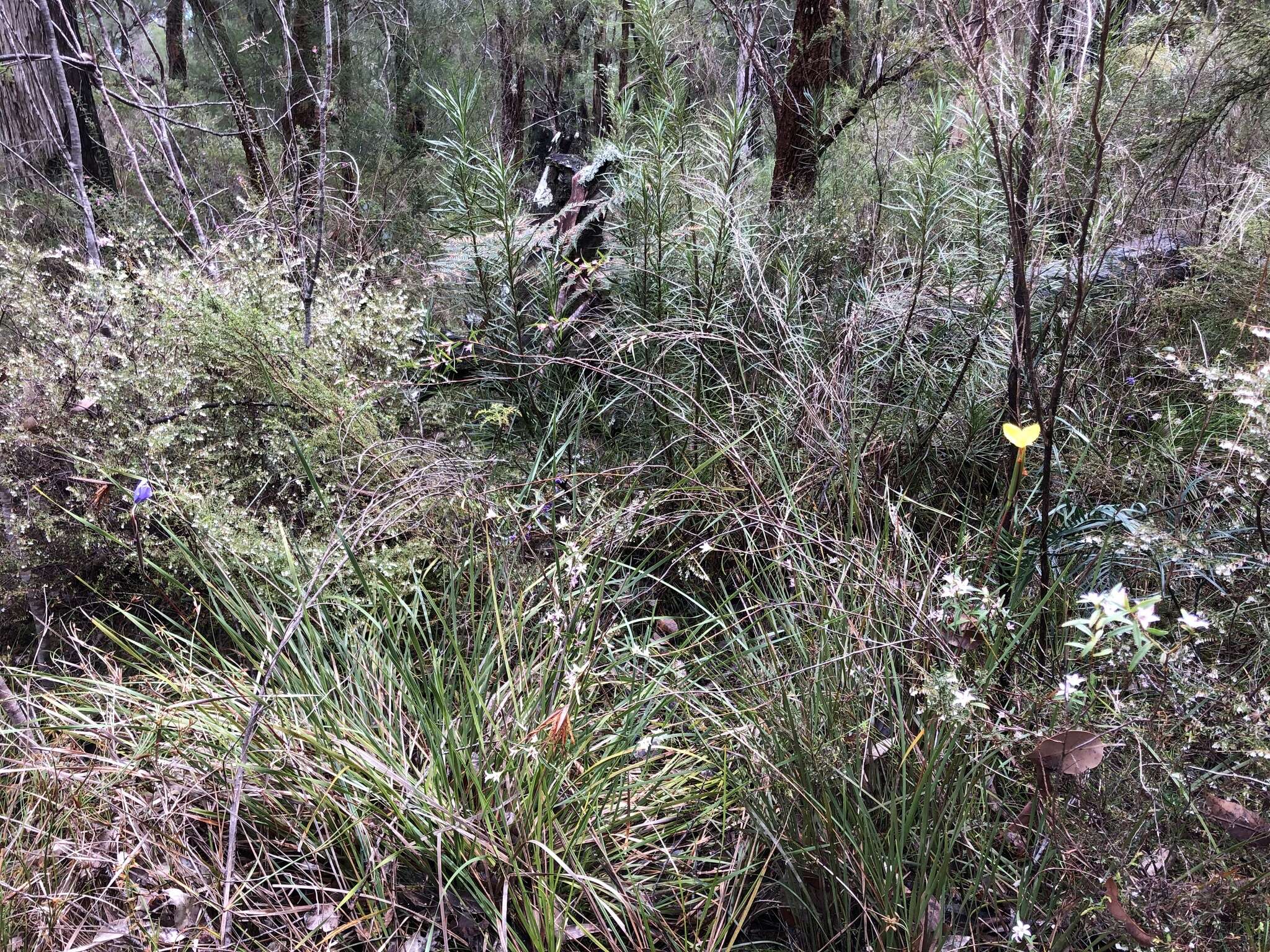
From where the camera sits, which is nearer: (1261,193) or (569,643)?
(569,643)

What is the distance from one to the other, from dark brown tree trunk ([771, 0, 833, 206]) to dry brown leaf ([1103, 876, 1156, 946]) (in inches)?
137

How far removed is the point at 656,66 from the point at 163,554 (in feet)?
8.60

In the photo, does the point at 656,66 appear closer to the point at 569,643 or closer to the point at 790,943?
the point at 569,643

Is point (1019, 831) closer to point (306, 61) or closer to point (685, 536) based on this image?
point (685, 536)

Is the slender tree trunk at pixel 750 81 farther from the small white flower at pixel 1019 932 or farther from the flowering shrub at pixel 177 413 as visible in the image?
the small white flower at pixel 1019 932

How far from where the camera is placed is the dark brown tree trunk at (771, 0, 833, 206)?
4.15 metres

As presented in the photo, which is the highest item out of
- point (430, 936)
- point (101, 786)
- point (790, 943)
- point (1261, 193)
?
point (1261, 193)

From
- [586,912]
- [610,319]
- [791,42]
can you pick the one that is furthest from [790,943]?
[791,42]

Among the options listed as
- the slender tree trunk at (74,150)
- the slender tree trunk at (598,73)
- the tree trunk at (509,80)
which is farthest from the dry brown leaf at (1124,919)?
the tree trunk at (509,80)

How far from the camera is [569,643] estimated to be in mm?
1929

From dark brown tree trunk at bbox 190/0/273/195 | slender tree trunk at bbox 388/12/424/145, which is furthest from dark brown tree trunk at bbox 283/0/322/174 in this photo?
slender tree trunk at bbox 388/12/424/145

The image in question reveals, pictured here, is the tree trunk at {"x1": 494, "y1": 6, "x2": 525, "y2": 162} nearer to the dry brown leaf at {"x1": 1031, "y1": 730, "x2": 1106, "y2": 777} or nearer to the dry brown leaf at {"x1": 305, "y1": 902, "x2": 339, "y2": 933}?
the dry brown leaf at {"x1": 305, "y1": 902, "x2": 339, "y2": 933}

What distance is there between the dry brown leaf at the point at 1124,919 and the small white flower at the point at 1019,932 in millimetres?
144

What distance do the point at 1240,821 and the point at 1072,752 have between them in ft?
1.06
